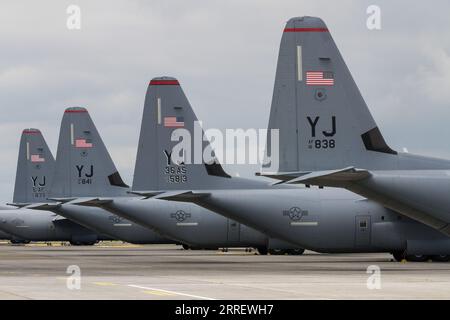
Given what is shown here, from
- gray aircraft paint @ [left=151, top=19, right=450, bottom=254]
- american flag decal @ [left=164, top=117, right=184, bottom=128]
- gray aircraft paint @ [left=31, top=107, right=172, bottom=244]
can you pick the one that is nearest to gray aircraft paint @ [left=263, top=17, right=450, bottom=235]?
gray aircraft paint @ [left=151, top=19, right=450, bottom=254]

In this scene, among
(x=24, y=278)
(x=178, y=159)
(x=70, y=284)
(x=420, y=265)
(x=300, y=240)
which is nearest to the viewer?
(x=70, y=284)

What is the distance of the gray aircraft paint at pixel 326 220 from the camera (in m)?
47.3

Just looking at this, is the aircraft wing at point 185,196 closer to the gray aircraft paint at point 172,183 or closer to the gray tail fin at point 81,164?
the gray aircraft paint at point 172,183

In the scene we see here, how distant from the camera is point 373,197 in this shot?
37.7 m

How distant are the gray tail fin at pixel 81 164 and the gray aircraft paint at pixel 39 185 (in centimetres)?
2095

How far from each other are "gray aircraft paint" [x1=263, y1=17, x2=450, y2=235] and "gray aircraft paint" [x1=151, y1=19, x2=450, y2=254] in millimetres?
8802

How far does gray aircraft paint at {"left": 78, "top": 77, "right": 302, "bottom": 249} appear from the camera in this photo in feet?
182

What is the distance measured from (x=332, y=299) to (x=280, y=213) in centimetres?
2601
